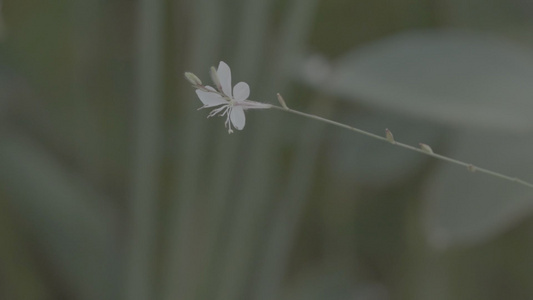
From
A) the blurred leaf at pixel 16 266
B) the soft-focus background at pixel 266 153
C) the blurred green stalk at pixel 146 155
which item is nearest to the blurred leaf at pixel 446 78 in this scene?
the soft-focus background at pixel 266 153

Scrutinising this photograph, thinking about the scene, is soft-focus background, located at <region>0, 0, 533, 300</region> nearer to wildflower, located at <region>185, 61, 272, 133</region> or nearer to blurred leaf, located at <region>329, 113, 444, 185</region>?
blurred leaf, located at <region>329, 113, 444, 185</region>

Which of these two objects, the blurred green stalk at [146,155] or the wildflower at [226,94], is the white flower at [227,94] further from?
the blurred green stalk at [146,155]

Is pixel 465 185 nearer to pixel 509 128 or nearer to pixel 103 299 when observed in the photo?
pixel 509 128

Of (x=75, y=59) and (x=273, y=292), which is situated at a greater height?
(x=75, y=59)

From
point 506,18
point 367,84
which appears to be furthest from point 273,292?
point 506,18

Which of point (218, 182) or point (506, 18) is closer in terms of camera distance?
point (218, 182)
